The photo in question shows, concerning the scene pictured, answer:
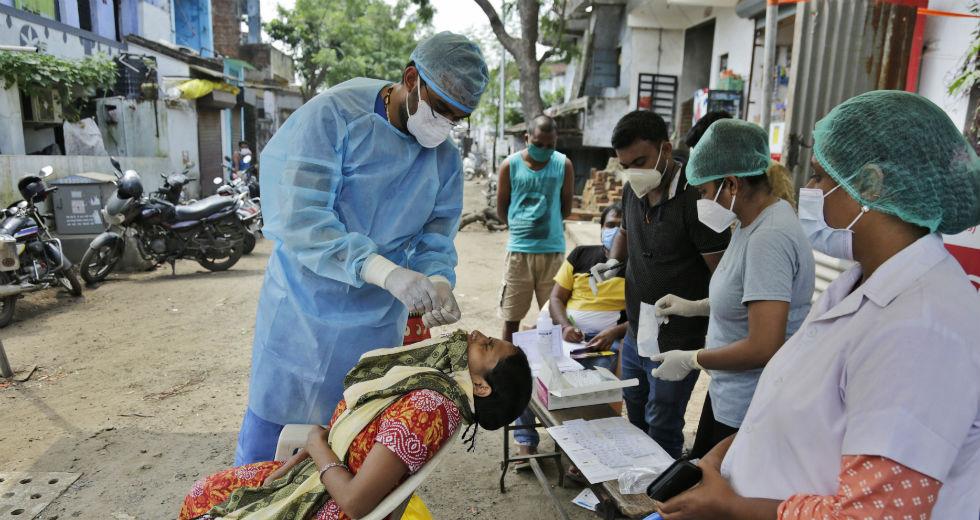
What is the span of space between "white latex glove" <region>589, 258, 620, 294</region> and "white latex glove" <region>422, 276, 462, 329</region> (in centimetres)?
166

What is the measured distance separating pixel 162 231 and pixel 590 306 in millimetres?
6301

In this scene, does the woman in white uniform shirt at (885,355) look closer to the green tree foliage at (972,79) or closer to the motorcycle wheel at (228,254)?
the green tree foliage at (972,79)

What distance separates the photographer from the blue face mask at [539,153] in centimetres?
443

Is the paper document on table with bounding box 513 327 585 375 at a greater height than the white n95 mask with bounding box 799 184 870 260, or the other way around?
the white n95 mask with bounding box 799 184 870 260

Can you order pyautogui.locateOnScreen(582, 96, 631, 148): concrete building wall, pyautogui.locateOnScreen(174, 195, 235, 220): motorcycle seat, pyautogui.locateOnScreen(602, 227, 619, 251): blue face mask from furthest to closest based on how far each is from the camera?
pyautogui.locateOnScreen(582, 96, 631, 148): concrete building wall, pyautogui.locateOnScreen(174, 195, 235, 220): motorcycle seat, pyautogui.locateOnScreen(602, 227, 619, 251): blue face mask

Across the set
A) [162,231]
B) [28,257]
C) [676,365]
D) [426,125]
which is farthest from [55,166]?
[676,365]

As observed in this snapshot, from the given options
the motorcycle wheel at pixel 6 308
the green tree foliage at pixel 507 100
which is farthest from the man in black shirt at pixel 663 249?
the green tree foliage at pixel 507 100

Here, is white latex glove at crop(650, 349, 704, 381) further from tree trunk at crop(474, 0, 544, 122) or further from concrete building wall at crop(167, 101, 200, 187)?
concrete building wall at crop(167, 101, 200, 187)

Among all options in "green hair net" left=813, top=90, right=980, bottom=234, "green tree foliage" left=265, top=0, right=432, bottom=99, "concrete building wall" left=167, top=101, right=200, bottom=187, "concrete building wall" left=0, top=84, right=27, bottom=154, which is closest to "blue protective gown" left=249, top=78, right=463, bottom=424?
"green hair net" left=813, top=90, right=980, bottom=234

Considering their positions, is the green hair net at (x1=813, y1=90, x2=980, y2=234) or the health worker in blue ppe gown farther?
the health worker in blue ppe gown

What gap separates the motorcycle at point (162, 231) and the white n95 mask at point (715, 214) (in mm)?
7001

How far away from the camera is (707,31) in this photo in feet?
41.9

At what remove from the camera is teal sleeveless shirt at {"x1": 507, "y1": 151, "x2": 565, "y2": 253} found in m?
4.43

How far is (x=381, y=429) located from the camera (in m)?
1.63
